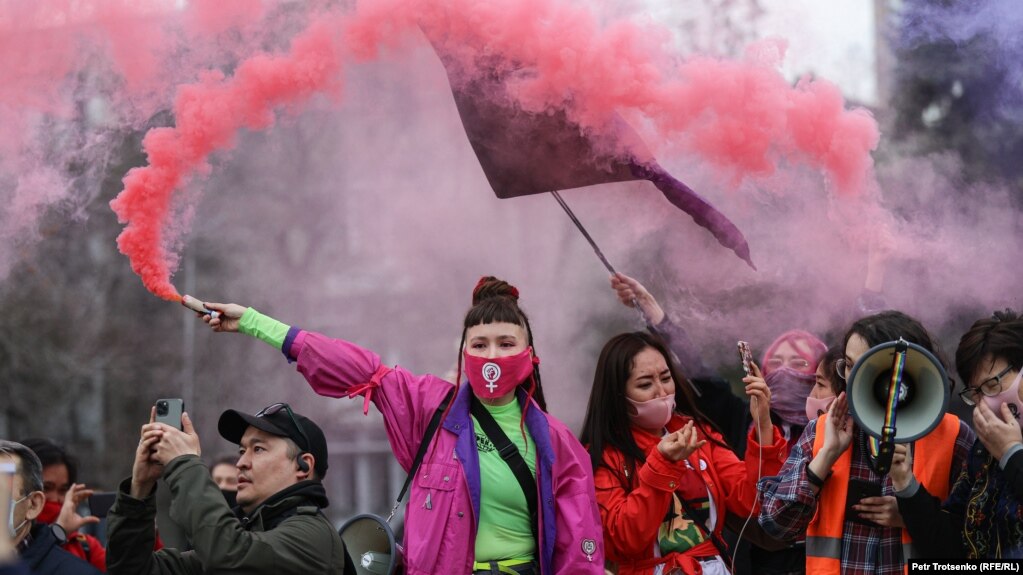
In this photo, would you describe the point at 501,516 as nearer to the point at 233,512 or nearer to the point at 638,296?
the point at 233,512

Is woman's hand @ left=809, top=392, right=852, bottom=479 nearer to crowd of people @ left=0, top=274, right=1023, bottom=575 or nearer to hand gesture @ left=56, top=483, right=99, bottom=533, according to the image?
crowd of people @ left=0, top=274, right=1023, bottom=575

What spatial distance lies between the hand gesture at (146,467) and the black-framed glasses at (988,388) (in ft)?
11.2

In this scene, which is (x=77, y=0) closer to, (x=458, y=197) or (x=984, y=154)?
(x=458, y=197)

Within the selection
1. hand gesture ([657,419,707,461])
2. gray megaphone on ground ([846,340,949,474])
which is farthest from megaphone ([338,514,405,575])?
gray megaphone on ground ([846,340,949,474])

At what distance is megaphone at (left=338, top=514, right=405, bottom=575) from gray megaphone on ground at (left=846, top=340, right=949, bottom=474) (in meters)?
2.10

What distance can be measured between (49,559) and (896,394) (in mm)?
3554

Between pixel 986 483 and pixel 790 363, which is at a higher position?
pixel 790 363

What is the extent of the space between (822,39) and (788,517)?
3.24m

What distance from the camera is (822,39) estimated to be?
6473 mm

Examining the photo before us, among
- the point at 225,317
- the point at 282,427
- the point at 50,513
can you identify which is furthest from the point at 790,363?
the point at 50,513

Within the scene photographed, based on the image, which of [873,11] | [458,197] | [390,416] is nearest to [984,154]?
[873,11]

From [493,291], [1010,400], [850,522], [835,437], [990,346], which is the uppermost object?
[493,291]

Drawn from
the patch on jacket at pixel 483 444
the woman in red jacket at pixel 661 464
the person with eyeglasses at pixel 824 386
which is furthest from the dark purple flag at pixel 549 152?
the patch on jacket at pixel 483 444

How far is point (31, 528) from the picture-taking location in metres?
4.63
